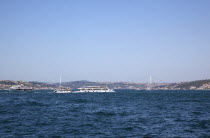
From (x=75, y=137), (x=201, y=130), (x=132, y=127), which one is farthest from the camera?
(x=132, y=127)

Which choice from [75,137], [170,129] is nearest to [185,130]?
[170,129]

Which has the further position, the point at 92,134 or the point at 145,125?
the point at 145,125

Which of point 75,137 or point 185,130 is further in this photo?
point 185,130

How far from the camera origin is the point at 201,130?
2597 centimetres

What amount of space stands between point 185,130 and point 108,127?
8.43 meters

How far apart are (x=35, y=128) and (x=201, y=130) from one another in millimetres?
18015

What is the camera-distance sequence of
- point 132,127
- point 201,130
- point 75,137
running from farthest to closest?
point 132,127 → point 201,130 → point 75,137

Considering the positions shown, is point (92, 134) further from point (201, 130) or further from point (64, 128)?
point (201, 130)

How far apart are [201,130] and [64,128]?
14823mm

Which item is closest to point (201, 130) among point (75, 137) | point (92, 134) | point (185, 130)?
point (185, 130)

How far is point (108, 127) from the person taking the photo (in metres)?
28.1

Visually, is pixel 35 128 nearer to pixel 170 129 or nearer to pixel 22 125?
pixel 22 125

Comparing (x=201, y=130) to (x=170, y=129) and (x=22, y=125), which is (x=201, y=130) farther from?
(x=22, y=125)

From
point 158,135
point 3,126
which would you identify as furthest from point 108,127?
point 3,126
